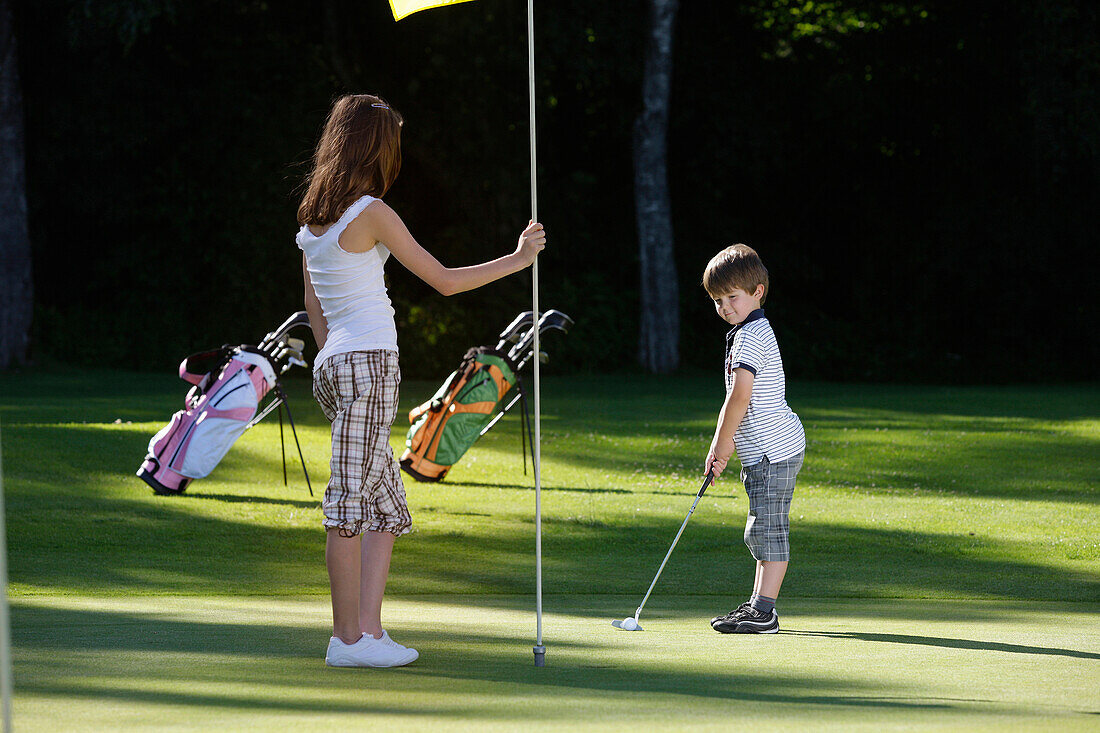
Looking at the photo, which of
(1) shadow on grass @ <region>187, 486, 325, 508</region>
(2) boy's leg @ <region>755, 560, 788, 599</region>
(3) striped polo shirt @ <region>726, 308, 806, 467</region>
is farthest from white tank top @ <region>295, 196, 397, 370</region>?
(1) shadow on grass @ <region>187, 486, 325, 508</region>

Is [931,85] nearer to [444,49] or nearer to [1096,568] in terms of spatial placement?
[444,49]

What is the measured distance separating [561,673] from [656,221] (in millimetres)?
19465

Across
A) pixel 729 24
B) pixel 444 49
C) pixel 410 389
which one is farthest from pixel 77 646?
pixel 729 24

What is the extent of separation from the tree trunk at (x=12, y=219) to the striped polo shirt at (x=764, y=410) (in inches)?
748

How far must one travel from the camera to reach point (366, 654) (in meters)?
4.07

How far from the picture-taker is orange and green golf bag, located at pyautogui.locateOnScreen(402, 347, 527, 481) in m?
10.0

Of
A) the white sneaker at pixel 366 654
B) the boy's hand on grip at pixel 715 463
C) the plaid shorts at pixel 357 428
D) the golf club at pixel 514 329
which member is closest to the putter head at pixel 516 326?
the golf club at pixel 514 329

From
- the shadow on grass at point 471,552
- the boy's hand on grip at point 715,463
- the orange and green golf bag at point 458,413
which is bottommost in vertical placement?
the shadow on grass at point 471,552

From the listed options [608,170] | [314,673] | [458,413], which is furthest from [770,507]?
[608,170]

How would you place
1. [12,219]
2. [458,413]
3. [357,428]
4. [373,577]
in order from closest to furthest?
1. [357,428]
2. [373,577]
3. [458,413]
4. [12,219]

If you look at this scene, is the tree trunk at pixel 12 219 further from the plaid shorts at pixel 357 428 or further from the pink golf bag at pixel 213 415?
the plaid shorts at pixel 357 428

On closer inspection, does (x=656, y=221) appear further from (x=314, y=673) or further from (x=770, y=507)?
(x=314, y=673)

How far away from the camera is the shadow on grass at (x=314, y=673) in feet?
11.6

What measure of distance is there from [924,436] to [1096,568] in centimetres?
582
